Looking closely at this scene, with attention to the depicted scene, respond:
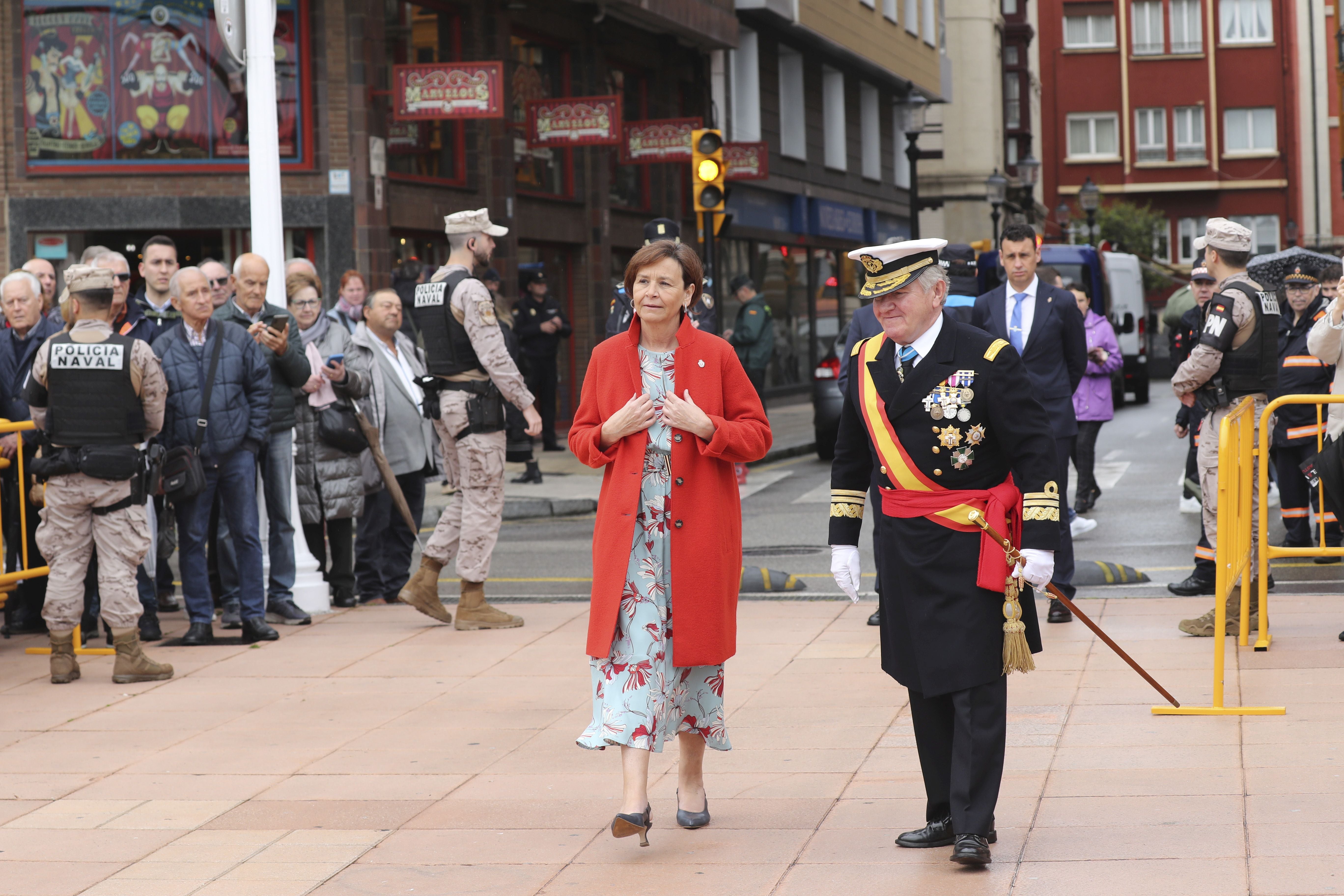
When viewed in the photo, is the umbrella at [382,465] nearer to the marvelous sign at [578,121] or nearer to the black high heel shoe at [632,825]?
the black high heel shoe at [632,825]

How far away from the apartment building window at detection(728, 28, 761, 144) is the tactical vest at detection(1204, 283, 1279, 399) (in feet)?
71.8

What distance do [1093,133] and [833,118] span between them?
112 ft

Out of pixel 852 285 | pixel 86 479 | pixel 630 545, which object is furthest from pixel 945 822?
pixel 852 285

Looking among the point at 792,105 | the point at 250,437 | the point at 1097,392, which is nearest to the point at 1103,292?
the point at 792,105

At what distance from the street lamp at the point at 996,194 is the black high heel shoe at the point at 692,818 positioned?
31.9 metres

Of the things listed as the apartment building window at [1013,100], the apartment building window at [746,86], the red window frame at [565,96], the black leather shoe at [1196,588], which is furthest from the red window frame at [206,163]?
the apartment building window at [1013,100]

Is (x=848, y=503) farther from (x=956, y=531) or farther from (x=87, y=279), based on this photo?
(x=87, y=279)

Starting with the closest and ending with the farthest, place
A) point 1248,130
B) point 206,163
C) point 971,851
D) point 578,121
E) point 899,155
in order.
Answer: point 971,851
point 206,163
point 578,121
point 899,155
point 1248,130

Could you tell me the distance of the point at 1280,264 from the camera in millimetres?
13742

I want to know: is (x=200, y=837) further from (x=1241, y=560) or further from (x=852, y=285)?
(x=852, y=285)

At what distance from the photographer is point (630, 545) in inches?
209

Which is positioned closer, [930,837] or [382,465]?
[930,837]

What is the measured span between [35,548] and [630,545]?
5538mm

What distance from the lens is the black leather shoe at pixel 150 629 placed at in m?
→ 9.43
